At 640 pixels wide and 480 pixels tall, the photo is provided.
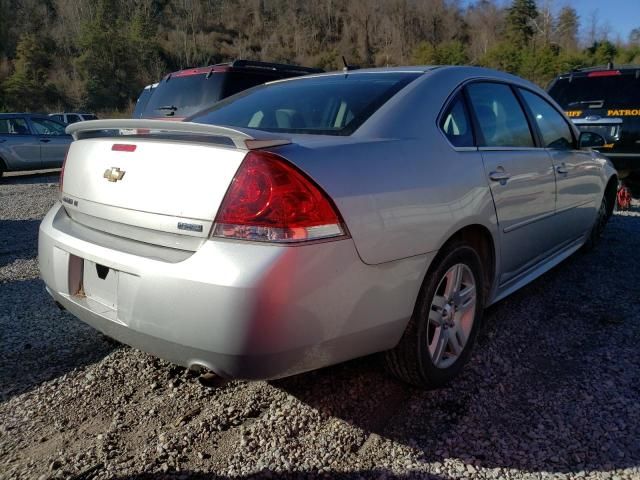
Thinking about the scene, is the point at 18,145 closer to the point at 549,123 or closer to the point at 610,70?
the point at 610,70

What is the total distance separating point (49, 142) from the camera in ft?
43.2

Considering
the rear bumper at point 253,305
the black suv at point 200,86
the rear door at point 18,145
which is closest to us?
the rear bumper at point 253,305

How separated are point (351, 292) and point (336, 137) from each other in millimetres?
643

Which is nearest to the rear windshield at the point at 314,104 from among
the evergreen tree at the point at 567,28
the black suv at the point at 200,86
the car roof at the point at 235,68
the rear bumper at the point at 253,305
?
the rear bumper at the point at 253,305

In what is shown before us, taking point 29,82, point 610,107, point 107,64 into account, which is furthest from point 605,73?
point 107,64

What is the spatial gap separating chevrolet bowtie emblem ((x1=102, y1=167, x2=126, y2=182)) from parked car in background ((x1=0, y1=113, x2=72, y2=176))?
11900 millimetres

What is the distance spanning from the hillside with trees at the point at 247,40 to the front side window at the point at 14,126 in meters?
33.1

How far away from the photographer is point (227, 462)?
2.01 metres

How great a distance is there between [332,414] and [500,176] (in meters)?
1.46

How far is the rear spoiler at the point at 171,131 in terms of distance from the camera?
5.99 ft

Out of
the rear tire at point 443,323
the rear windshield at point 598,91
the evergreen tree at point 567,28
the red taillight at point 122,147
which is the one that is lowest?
the rear tire at point 443,323

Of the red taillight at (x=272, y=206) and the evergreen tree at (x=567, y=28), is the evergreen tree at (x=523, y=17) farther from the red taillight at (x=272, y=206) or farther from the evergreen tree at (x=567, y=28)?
the red taillight at (x=272, y=206)

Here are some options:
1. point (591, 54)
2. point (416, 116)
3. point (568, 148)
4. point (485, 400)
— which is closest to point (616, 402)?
point (485, 400)

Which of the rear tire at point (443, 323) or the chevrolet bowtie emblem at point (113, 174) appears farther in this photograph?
the rear tire at point (443, 323)
